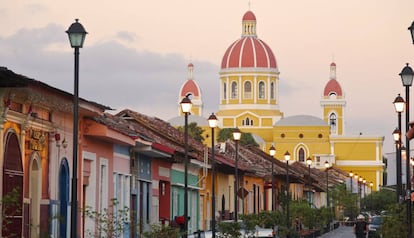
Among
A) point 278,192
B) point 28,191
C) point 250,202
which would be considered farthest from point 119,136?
point 278,192

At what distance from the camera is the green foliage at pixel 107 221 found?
86.8 ft

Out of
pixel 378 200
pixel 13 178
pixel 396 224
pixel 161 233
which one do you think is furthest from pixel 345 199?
pixel 13 178

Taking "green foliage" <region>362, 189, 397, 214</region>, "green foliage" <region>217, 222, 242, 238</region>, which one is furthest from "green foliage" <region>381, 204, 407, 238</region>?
"green foliage" <region>362, 189, 397, 214</region>

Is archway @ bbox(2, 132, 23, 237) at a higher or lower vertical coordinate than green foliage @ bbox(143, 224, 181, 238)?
higher

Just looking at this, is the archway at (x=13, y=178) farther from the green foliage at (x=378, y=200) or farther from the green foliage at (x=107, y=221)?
the green foliage at (x=378, y=200)

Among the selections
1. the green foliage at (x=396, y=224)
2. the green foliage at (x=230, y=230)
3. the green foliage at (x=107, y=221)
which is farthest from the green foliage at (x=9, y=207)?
the green foliage at (x=396, y=224)

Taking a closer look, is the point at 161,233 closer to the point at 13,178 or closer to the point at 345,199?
the point at 13,178

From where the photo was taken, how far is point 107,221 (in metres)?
27.2

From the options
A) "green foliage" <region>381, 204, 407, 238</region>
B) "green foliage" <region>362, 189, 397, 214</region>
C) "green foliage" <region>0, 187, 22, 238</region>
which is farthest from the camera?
"green foliage" <region>362, 189, 397, 214</region>

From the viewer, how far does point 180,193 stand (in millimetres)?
45531

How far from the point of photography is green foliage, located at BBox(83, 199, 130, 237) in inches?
1041

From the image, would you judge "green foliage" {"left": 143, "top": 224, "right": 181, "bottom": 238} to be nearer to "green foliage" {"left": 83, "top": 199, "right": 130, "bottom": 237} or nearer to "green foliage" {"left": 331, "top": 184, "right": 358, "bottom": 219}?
"green foliage" {"left": 83, "top": 199, "right": 130, "bottom": 237}

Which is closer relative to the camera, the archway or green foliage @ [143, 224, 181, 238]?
the archway

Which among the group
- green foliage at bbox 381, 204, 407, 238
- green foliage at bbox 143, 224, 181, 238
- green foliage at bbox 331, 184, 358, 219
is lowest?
green foliage at bbox 143, 224, 181, 238
